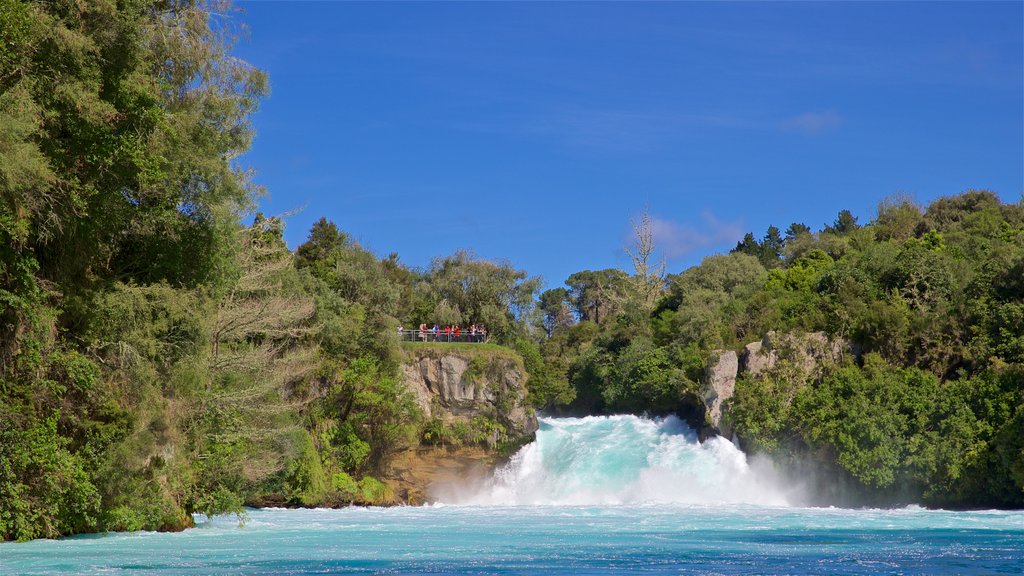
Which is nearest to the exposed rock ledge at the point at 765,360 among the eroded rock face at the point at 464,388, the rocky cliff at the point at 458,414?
the rocky cliff at the point at 458,414

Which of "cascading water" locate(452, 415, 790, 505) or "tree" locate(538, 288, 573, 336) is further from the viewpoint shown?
"tree" locate(538, 288, 573, 336)

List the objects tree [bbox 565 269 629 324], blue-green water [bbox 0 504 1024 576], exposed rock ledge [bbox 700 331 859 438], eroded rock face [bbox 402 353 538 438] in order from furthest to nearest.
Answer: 1. tree [bbox 565 269 629 324]
2. eroded rock face [bbox 402 353 538 438]
3. exposed rock ledge [bbox 700 331 859 438]
4. blue-green water [bbox 0 504 1024 576]

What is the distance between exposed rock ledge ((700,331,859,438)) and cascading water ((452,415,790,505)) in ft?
5.22

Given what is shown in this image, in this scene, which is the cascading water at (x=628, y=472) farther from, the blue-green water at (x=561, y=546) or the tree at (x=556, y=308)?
the tree at (x=556, y=308)

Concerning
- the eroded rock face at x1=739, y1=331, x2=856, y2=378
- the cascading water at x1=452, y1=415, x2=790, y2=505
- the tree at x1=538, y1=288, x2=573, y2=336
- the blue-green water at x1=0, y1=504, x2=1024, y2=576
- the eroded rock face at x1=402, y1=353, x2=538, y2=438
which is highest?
the tree at x1=538, y1=288, x2=573, y2=336

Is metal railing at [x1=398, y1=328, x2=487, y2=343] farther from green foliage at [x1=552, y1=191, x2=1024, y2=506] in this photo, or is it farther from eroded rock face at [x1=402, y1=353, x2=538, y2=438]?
green foliage at [x1=552, y1=191, x2=1024, y2=506]

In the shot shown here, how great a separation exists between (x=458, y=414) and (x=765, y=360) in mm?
13474

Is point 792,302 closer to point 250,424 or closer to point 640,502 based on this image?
point 640,502

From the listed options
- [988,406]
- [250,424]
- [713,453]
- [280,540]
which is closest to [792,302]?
[713,453]

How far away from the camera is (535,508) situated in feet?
137

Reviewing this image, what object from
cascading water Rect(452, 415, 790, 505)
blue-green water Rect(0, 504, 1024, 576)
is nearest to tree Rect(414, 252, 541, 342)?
cascading water Rect(452, 415, 790, 505)

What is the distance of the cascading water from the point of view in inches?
1804

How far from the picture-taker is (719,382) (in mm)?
47688

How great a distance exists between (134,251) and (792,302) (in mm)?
32404
